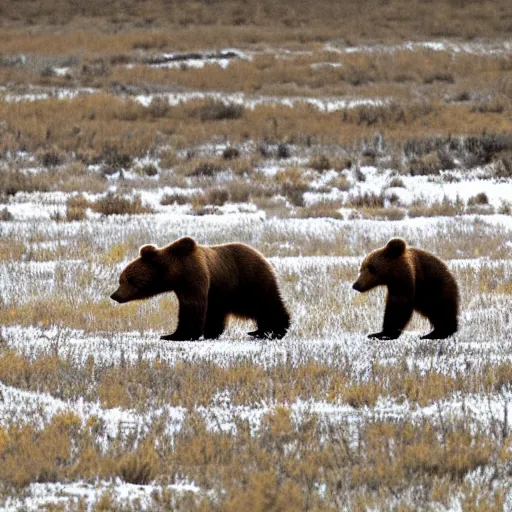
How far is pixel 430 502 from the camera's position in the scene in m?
4.80

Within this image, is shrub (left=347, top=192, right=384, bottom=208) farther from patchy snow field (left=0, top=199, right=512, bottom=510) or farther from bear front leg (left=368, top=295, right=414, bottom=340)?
bear front leg (left=368, top=295, right=414, bottom=340)

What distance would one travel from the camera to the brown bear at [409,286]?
334 inches

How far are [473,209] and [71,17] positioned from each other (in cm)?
3308

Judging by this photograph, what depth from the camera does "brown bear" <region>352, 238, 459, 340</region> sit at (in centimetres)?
848

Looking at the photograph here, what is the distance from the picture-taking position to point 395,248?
8.45 metres

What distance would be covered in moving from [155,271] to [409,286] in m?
2.00

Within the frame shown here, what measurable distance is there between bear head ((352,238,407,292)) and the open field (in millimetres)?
485

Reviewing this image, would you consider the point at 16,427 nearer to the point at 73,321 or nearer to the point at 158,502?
the point at 158,502

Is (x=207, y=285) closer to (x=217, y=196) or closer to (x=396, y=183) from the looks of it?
(x=217, y=196)

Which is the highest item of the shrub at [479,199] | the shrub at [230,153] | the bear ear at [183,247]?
the shrub at [230,153]

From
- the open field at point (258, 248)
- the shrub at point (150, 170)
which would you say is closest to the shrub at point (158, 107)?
the open field at point (258, 248)

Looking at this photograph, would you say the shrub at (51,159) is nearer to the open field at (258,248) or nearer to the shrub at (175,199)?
the open field at (258,248)

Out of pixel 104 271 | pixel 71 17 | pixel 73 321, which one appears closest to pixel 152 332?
pixel 73 321

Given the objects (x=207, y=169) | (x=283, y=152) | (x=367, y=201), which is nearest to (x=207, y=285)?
(x=367, y=201)
